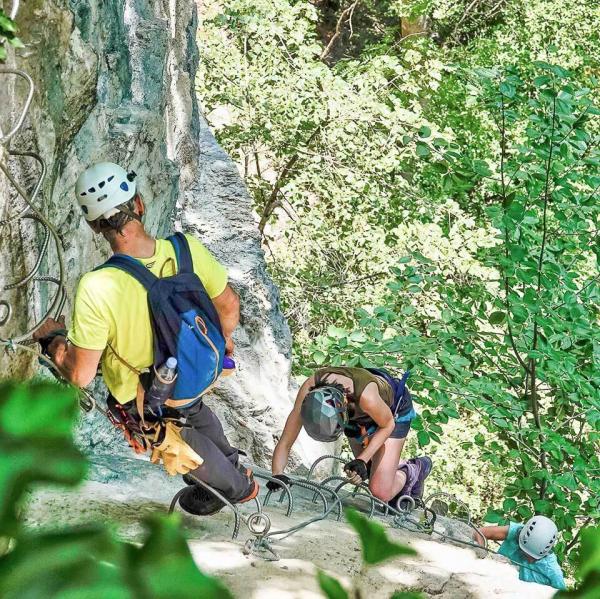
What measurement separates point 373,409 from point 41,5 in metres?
2.56

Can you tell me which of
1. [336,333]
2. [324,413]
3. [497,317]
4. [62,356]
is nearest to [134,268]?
[62,356]

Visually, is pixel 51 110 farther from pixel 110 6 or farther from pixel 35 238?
pixel 110 6

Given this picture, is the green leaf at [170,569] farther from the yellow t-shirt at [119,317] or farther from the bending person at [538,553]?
the bending person at [538,553]

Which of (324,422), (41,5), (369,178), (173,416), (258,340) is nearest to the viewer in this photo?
(173,416)

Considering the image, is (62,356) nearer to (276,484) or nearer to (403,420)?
(276,484)

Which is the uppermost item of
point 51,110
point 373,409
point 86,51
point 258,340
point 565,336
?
point 86,51

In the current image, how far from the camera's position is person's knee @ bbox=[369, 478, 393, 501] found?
5117 mm

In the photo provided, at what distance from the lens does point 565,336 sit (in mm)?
4723

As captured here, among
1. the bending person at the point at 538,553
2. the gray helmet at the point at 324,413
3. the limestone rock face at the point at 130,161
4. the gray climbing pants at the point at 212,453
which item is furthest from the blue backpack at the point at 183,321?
the bending person at the point at 538,553

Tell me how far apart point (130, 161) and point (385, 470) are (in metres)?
2.67

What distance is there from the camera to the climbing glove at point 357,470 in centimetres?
494

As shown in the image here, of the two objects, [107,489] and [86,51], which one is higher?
[86,51]

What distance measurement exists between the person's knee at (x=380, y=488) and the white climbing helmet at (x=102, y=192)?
2.76 m

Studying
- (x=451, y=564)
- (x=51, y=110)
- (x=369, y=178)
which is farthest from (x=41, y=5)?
(x=369, y=178)
